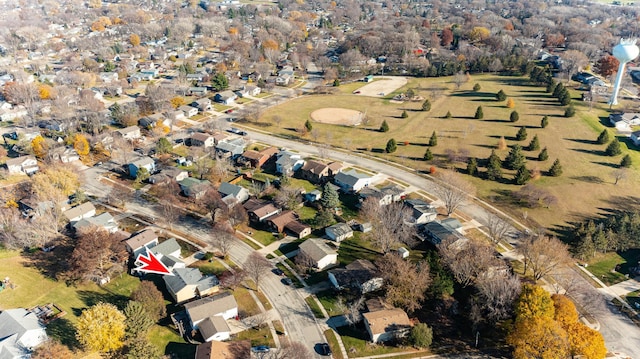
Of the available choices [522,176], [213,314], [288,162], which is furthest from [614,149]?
[213,314]

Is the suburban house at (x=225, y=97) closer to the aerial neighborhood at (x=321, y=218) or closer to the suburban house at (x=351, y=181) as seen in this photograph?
the aerial neighborhood at (x=321, y=218)

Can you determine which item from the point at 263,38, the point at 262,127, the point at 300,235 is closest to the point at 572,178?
→ the point at 300,235

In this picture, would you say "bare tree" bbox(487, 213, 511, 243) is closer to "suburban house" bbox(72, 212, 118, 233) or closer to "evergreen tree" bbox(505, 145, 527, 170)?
"evergreen tree" bbox(505, 145, 527, 170)

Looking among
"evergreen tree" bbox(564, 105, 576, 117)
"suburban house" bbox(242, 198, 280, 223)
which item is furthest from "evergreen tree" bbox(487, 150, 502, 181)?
"evergreen tree" bbox(564, 105, 576, 117)

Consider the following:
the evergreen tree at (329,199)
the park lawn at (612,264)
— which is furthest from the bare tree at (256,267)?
the park lawn at (612,264)

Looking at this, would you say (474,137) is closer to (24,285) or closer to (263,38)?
(24,285)

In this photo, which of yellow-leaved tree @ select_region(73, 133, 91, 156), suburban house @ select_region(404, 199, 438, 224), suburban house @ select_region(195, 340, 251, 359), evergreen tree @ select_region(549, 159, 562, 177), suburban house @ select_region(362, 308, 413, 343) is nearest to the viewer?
suburban house @ select_region(195, 340, 251, 359)
